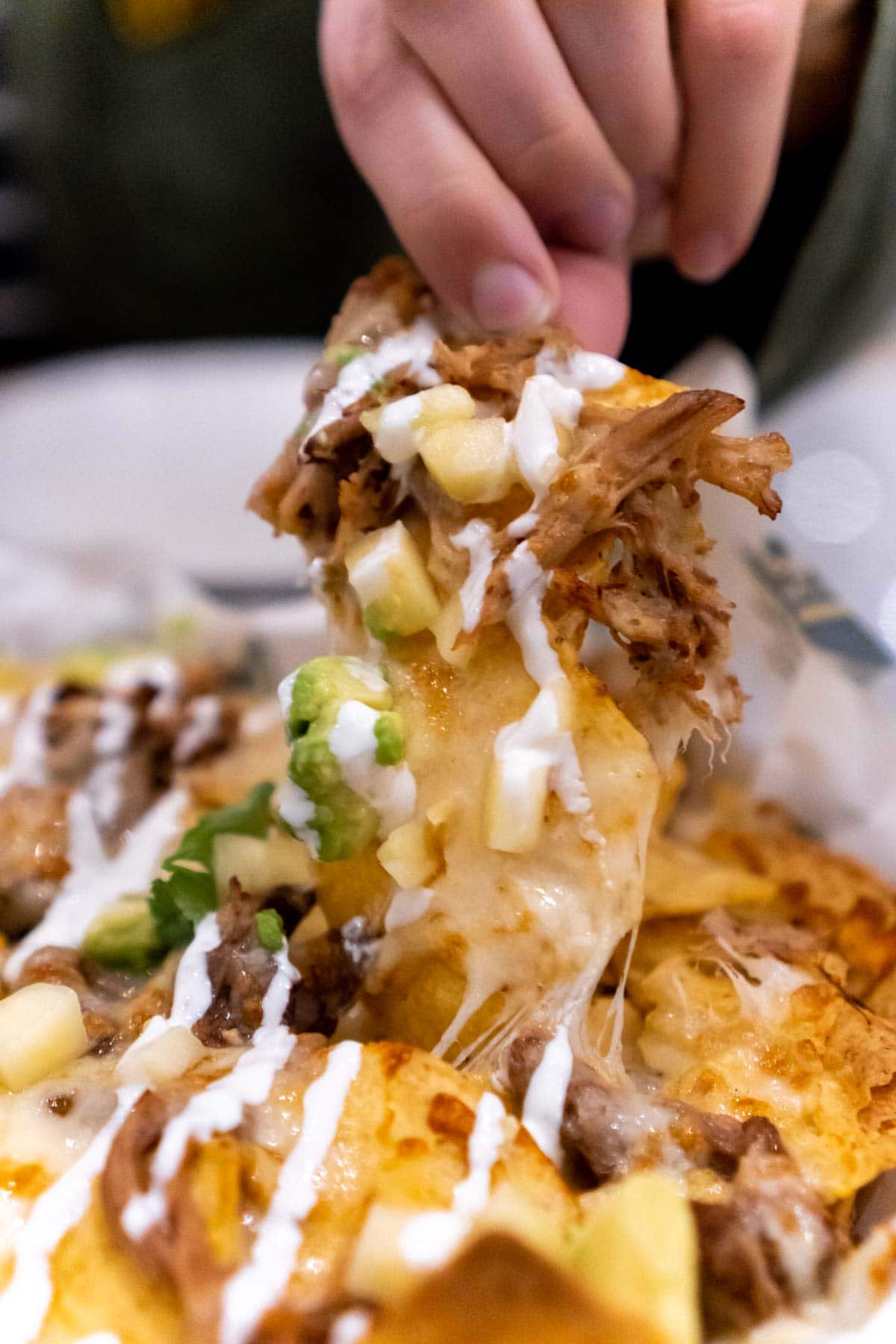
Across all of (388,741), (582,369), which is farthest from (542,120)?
(388,741)

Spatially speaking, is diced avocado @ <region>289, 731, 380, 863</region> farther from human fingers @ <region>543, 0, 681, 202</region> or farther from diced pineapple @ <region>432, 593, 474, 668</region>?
human fingers @ <region>543, 0, 681, 202</region>

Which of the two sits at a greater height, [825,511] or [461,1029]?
[825,511]

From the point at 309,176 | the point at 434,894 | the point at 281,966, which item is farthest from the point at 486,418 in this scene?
the point at 309,176

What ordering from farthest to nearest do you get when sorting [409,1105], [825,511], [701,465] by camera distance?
[825,511] < [701,465] < [409,1105]


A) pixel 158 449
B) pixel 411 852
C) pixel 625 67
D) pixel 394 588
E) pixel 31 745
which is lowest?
pixel 158 449

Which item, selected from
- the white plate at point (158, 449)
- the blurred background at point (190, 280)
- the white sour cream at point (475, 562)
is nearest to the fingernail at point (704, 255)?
the blurred background at point (190, 280)

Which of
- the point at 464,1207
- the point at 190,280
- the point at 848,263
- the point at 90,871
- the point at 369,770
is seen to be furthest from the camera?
the point at 190,280

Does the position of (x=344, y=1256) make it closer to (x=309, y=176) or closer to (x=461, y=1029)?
(x=461, y=1029)

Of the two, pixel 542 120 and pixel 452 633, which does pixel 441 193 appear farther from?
pixel 452 633
